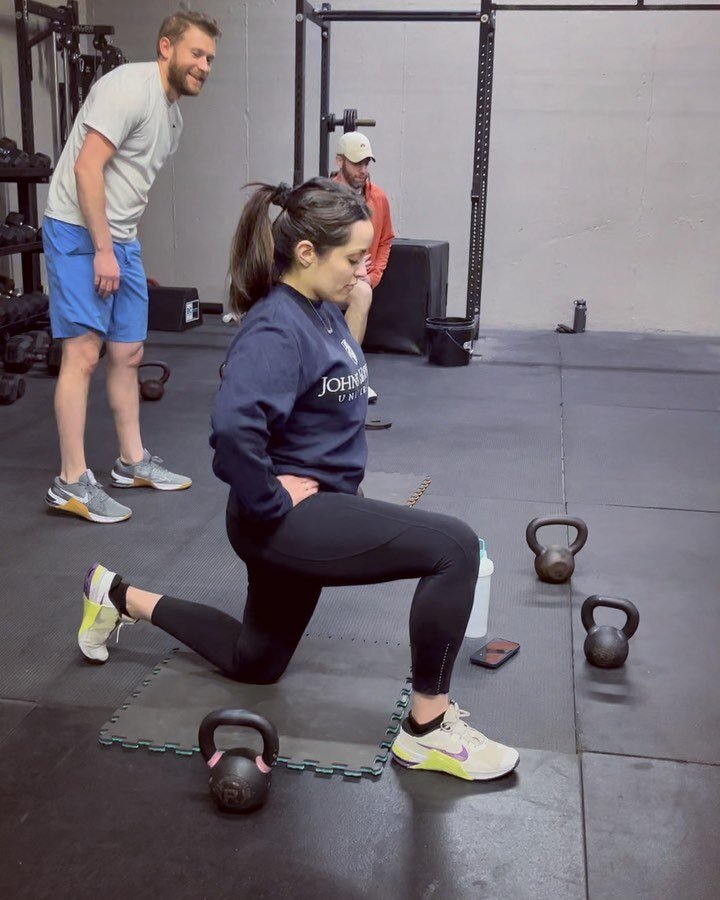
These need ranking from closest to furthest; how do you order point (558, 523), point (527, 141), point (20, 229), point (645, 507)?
1. point (558, 523)
2. point (645, 507)
3. point (20, 229)
4. point (527, 141)

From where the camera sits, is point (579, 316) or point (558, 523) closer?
point (558, 523)

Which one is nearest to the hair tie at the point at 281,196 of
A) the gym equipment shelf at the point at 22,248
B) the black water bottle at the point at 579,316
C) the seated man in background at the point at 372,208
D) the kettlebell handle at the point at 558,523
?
the kettlebell handle at the point at 558,523

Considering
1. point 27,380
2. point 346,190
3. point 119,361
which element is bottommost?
point 27,380

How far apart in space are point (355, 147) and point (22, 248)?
78.2 inches

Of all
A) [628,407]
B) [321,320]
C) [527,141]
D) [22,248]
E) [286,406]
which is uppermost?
[527,141]

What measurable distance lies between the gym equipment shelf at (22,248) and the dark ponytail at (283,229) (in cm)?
376

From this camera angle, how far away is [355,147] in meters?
4.48

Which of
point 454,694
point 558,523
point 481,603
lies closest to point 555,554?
point 558,523

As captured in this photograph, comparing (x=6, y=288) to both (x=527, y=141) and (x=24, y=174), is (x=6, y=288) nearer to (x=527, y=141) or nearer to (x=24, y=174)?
(x=24, y=174)

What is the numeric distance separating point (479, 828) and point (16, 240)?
4.54 metres

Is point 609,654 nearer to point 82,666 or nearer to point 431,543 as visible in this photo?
point 431,543

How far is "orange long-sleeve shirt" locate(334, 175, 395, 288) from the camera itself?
4758 millimetres

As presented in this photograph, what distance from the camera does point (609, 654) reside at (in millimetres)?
2211

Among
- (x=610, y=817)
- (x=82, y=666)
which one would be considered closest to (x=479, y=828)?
(x=610, y=817)
